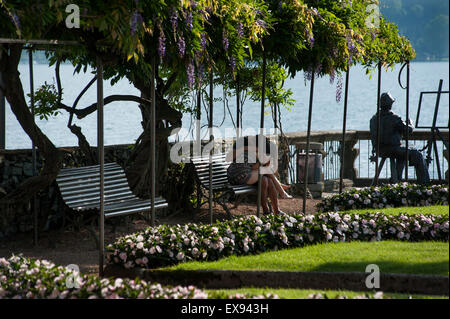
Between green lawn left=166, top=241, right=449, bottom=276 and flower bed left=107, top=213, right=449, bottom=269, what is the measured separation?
0.53ft

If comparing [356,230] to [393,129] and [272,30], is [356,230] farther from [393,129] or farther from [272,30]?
[393,129]

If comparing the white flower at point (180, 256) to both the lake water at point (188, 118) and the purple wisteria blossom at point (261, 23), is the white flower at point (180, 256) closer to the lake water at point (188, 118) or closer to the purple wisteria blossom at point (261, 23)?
the purple wisteria blossom at point (261, 23)

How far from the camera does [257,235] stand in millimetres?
6355

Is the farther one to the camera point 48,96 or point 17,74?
point 48,96

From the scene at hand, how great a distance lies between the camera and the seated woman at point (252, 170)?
8805mm

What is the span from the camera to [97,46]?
5918 mm

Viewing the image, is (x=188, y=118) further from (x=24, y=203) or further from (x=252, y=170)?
(x=24, y=203)

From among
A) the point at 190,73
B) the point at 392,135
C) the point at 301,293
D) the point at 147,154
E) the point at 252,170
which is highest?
the point at 190,73

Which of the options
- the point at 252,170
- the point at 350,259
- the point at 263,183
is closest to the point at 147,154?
the point at 252,170

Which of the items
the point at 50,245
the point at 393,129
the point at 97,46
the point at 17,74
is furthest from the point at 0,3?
the point at 393,129

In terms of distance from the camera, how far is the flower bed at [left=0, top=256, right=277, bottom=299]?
451cm

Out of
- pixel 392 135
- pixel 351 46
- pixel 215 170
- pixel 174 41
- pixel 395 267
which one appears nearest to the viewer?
pixel 395 267

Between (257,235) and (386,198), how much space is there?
120 inches

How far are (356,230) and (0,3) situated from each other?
12.8 ft
